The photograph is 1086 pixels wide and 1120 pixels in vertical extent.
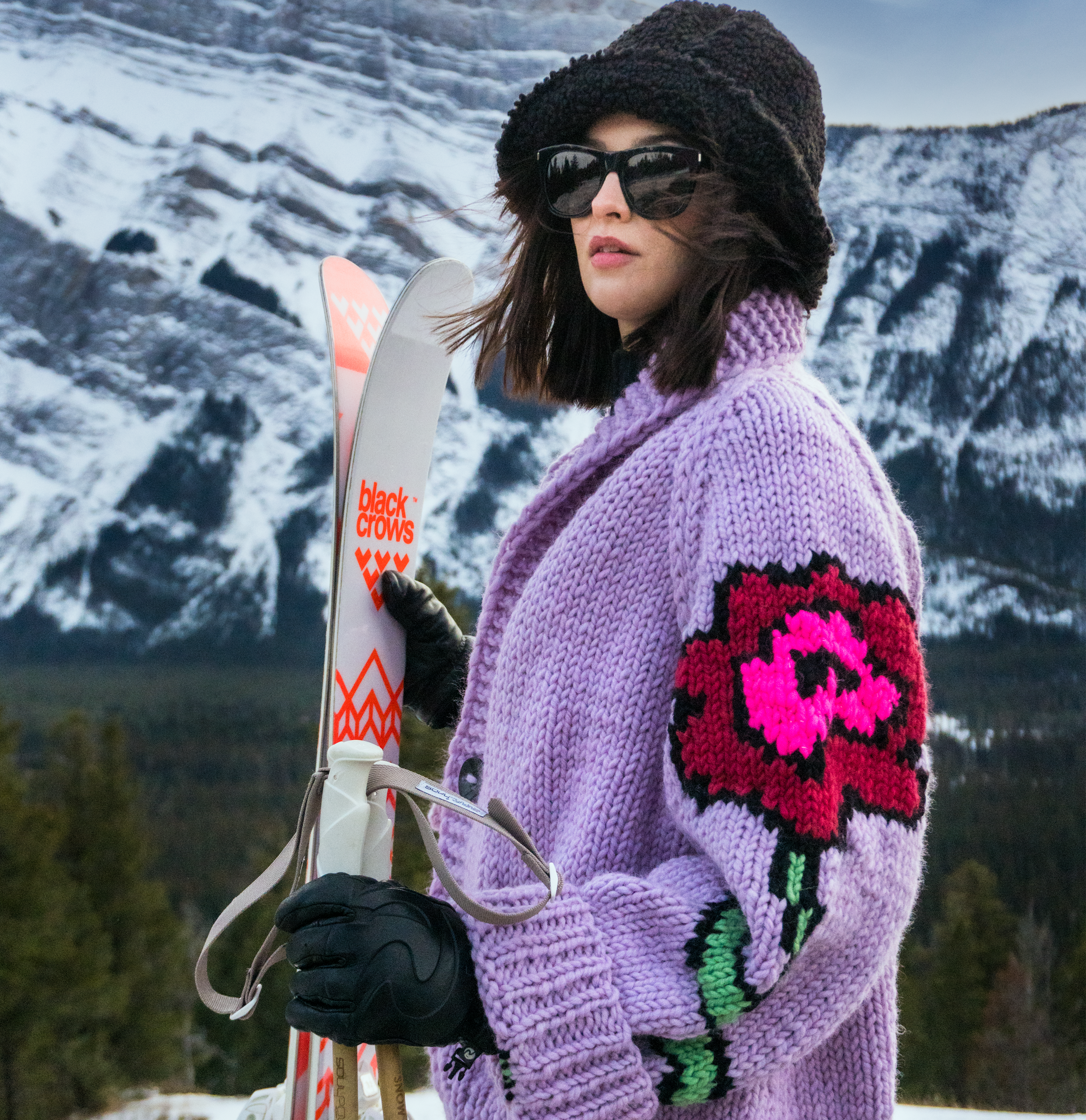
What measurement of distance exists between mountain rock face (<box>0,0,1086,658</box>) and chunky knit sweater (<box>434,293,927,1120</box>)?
589 cm

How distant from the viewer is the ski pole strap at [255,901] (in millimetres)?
833

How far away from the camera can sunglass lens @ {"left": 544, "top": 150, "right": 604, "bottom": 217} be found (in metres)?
0.99

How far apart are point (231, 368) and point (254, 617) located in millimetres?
1928

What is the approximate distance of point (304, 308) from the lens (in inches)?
339

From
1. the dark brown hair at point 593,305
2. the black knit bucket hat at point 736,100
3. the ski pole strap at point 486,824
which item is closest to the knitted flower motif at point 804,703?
the ski pole strap at point 486,824

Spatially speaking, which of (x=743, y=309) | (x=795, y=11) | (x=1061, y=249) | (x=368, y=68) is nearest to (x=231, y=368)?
(x=368, y=68)

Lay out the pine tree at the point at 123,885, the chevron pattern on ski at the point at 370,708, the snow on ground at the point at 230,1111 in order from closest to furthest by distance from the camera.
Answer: the chevron pattern on ski at the point at 370,708 < the snow on ground at the point at 230,1111 < the pine tree at the point at 123,885

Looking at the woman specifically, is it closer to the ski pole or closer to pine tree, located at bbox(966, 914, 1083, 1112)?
the ski pole

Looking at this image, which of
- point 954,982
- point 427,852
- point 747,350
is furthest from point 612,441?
point 954,982

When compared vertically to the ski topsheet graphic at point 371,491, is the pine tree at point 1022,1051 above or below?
below

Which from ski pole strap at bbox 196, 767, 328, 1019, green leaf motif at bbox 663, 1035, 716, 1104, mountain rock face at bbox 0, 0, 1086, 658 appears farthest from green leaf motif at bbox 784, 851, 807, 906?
mountain rock face at bbox 0, 0, 1086, 658

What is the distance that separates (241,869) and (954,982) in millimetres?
4471

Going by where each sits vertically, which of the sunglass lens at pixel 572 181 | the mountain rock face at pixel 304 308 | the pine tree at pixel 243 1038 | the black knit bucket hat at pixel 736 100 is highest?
the black knit bucket hat at pixel 736 100

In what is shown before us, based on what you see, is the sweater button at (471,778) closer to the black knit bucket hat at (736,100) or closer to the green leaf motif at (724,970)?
the green leaf motif at (724,970)
